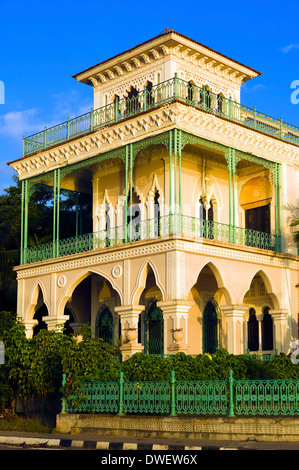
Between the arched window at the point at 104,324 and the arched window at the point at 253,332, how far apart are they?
460 cm

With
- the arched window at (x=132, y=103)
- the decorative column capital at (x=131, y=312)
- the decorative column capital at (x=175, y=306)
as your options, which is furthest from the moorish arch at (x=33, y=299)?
the arched window at (x=132, y=103)

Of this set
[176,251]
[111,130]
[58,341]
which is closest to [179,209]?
[176,251]

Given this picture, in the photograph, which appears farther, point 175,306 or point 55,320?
point 55,320

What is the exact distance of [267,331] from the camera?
968 inches

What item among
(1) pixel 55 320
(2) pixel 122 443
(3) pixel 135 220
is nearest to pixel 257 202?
(3) pixel 135 220

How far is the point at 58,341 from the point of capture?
59.4ft

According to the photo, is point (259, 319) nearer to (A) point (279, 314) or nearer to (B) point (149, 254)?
(A) point (279, 314)

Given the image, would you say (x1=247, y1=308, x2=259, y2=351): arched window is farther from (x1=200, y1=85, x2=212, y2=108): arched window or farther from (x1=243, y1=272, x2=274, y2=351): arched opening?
(x1=200, y1=85, x2=212, y2=108): arched window

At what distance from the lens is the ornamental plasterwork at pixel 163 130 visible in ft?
69.4

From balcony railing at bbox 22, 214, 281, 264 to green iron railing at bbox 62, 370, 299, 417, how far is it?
262 inches

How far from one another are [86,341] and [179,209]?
19.1 feet

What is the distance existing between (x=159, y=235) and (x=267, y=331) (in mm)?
5678

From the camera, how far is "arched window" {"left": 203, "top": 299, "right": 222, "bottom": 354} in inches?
933
